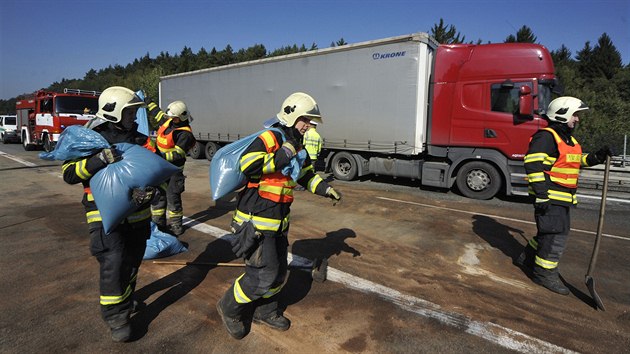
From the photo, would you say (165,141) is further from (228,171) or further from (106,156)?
(228,171)

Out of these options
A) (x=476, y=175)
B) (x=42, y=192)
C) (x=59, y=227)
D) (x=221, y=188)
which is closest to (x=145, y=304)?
(x=221, y=188)

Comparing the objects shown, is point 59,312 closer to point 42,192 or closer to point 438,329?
point 438,329

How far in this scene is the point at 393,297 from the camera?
3.53 metres

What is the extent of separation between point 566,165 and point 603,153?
41 centimetres

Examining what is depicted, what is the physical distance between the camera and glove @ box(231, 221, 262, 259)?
8.67ft

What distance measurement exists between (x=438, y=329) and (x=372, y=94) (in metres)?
7.55

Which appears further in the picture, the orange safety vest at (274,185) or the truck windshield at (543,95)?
the truck windshield at (543,95)

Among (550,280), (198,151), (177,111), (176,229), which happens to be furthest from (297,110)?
(198,151)

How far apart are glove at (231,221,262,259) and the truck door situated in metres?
7.18

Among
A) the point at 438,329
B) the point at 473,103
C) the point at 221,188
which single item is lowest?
the point at 438,329

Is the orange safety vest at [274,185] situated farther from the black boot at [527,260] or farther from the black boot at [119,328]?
the black boot at [527,260]

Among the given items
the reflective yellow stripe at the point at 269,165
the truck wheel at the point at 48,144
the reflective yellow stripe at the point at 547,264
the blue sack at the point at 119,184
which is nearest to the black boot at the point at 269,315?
the reflective yellow stripe at the point at 269,165

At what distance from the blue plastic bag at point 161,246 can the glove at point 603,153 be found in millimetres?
4904

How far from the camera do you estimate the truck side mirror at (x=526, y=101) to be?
7555 mm
